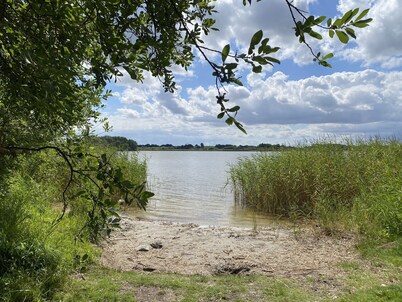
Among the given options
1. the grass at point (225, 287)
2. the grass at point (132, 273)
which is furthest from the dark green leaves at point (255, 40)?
the grass at point (225, 287)

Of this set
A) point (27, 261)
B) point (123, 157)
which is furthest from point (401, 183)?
point (123, 157)

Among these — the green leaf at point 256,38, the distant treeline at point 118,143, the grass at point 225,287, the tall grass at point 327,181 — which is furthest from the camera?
the distant treeline at point 118,143

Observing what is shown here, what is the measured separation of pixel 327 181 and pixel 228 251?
5839 mm

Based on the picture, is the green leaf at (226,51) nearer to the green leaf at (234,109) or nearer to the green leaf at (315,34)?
the green leaf at (234,109)

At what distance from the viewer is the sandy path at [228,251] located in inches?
245

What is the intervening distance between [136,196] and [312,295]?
3683 mm

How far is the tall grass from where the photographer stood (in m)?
8.78

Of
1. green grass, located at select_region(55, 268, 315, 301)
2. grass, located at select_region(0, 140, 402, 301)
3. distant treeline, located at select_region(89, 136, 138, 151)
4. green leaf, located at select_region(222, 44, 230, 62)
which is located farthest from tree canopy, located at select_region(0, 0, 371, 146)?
distant treeline, located at select_region(89, 136, 138, 151)

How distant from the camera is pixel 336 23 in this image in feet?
5.27

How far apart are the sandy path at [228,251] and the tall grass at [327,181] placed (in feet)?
3.25

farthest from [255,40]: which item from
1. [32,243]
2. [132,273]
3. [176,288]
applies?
[132,273]

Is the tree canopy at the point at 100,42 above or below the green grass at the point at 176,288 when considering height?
above

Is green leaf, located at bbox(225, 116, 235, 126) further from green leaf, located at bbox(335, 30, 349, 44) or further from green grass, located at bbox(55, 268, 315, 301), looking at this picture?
green grass, located at bbox(55, 268, 315, 301)

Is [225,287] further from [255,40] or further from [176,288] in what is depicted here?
[255,40]
